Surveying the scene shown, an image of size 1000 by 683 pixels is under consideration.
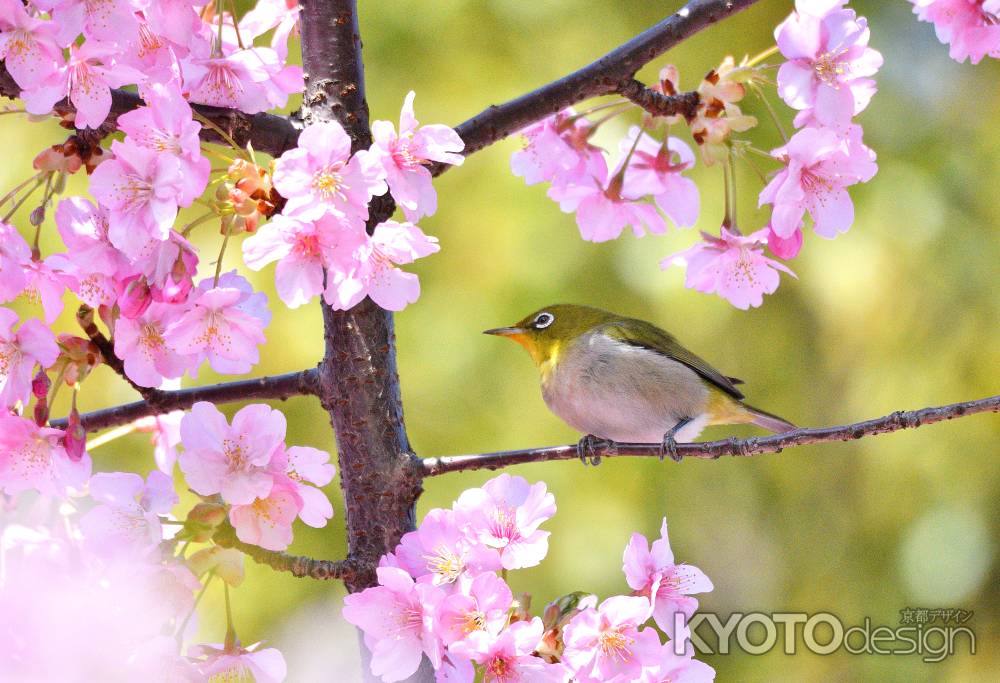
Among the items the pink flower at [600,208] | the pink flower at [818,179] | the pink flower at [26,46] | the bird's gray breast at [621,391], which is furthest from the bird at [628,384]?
the pink flower at [26,46]

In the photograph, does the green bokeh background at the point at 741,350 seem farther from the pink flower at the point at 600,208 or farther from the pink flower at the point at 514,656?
the pink flower at the point at 514,656

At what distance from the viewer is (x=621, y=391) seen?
7.31ft

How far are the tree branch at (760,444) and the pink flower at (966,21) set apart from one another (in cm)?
50

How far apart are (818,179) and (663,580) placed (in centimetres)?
53

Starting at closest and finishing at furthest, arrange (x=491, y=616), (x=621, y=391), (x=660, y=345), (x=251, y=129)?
(x=491, y=616)
(x=251, y=129)
(x=621, y=391)
(x=660, y=345)

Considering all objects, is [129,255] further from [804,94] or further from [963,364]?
[963,364]

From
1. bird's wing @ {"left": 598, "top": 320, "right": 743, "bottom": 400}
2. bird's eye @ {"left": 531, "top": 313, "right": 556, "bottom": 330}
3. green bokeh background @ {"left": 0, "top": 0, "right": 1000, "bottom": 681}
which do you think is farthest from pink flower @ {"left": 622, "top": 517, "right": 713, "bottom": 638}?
green bokeh background @ {"left": 0, "top": 0, "right": 1000, "bottom": 681}

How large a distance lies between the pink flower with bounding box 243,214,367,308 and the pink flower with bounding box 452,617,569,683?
410 millimetres

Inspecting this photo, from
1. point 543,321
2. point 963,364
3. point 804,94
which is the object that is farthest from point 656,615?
point 963,364

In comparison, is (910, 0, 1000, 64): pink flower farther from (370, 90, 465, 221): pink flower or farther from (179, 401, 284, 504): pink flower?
(179, 401, 284, 504): pink flower

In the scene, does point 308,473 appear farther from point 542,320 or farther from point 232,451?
point 542,320

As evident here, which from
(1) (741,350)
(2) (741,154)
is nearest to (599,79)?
(2) (741,154)

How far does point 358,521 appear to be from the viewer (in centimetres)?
135

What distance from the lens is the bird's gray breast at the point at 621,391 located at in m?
2.22
